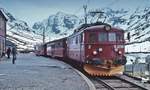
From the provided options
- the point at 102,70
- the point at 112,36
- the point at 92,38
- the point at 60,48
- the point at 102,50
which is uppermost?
the point at 112,36

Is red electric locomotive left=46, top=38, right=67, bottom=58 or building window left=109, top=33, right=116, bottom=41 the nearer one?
building window left=109, top=33, right=116, bottom=41

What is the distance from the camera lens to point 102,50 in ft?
83.0

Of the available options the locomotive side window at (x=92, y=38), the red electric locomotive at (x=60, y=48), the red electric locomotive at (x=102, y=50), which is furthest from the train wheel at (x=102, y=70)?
the red electric locomotive at (x=60, y=48)

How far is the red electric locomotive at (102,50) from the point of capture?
2481cm

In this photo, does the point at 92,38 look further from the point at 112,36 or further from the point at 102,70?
the point at 102,70

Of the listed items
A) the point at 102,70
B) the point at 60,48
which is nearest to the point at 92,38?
the point at 102,70

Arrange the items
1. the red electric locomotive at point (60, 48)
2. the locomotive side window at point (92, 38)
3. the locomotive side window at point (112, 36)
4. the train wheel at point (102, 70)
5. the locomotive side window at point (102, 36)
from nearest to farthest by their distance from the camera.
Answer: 1. the train wheel at point (102, 70)
2. the locomotive side window at point (92, 38)
3. the locomotive side window at point (102, 36)
4. the locomotive side window at point (112, 36)
5. the red electric locomotive at point (60, 48)

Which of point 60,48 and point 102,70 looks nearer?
point 102,70

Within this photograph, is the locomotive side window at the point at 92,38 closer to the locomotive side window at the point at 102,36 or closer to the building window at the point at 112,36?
the locomotive side window at the point at 102,36

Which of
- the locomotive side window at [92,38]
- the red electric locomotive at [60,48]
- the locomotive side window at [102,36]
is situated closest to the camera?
the locomotive side window at [92,38]

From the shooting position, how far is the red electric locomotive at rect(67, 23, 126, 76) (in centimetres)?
2481

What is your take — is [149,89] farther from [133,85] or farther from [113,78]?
[113,78]

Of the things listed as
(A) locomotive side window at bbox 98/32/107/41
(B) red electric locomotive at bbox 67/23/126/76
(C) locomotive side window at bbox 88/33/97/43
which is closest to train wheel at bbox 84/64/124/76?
(B) red electric locomotive at bbox 67/23/126/76

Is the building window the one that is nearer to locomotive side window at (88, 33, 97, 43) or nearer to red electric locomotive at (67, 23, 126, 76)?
red electric locomotive at (67, 23, 126, 76)
